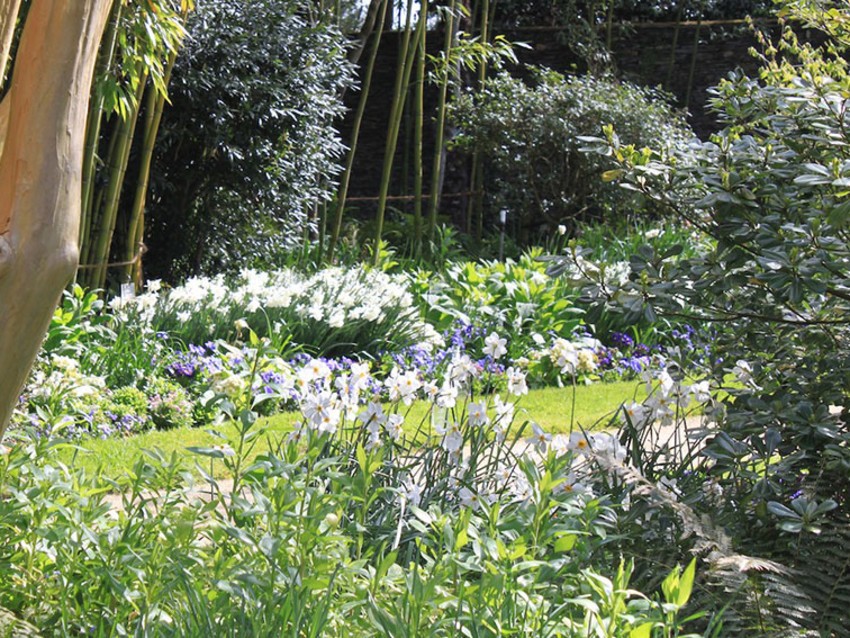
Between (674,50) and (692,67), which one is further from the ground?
(674,50)

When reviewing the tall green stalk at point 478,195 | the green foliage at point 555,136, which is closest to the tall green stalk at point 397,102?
the green foliage at point 555,136

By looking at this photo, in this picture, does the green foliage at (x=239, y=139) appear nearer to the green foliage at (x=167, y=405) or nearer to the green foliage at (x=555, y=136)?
the green foliage at (x=167, y=405)

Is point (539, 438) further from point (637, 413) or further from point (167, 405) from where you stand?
point (167, 405)

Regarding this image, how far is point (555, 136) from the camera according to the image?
32.0 ft

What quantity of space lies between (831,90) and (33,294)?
7.12 feet

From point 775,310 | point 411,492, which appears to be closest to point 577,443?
point 411,492

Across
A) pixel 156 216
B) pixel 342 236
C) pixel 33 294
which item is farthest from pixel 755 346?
pixel 342 236

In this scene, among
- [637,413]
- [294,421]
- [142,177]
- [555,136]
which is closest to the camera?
[637,413]

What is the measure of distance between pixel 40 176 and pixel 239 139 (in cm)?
551

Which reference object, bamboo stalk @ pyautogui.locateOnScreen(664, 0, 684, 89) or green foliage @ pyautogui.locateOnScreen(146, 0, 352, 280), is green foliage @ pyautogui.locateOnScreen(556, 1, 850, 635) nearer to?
green foliage @ pyautogui.locateOnScreen(146, 0, 352, 280)

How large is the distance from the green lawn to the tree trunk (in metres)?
1.50

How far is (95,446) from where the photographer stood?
436cm

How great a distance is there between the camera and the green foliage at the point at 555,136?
970 centimetres

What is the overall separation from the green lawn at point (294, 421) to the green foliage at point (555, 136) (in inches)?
144
